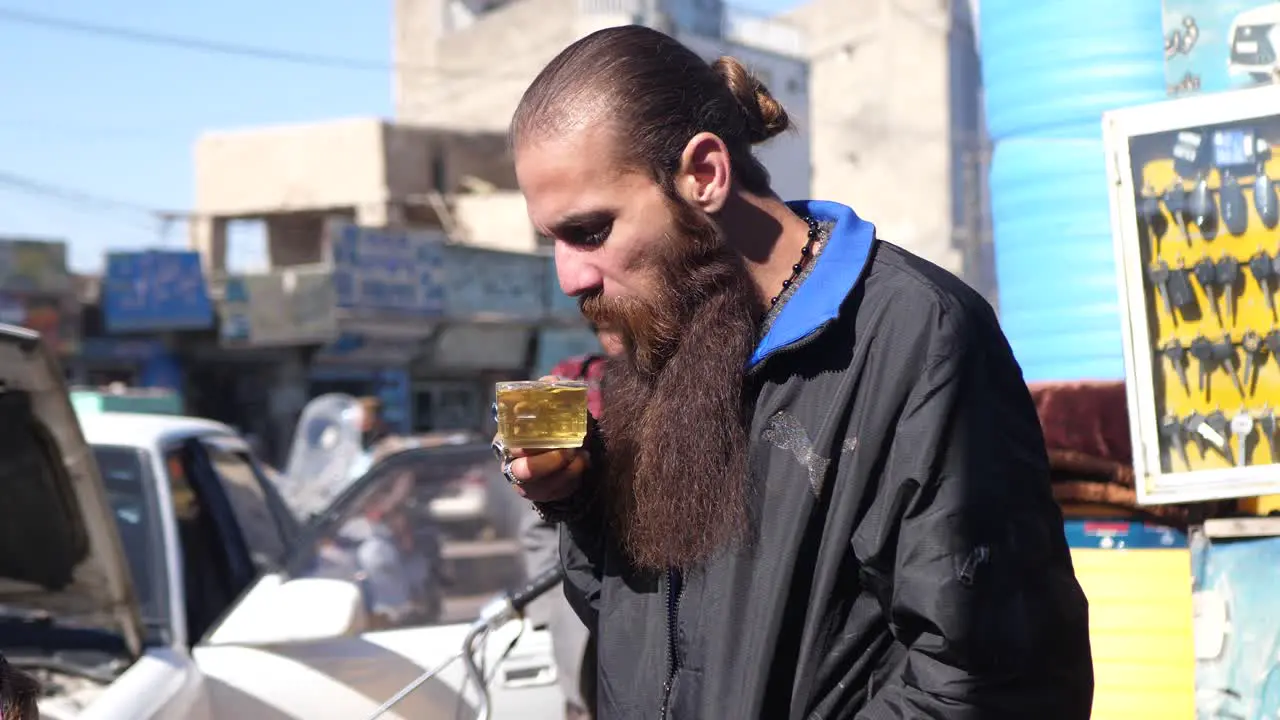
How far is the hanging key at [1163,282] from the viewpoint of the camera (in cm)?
280

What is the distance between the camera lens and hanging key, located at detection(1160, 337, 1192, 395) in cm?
279

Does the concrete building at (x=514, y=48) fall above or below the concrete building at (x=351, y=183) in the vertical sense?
above

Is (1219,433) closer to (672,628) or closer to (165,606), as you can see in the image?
(672,628)

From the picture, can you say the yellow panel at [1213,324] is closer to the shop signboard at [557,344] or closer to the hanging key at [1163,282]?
the hanging key at [1163,282]

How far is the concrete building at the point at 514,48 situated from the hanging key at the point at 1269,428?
28.8 m

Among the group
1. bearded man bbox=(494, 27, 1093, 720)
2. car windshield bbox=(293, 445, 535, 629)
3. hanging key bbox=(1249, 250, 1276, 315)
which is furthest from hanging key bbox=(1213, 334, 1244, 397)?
car windshield bbox=(293, 445, 535, 629)

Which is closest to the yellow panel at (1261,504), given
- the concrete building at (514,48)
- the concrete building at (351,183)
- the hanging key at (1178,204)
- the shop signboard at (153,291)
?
the hanging key at (1178,204)

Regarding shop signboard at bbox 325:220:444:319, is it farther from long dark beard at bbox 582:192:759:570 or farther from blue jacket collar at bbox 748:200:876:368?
blue jacket collar at bbox 748:200:876:368

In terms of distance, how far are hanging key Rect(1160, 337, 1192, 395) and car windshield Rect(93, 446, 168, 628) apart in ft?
9.94

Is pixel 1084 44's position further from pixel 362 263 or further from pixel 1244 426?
pixel 362 263

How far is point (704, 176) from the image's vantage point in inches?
72.9

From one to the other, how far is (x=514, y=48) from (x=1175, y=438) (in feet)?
110

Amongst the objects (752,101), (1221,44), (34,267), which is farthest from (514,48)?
(752,101)

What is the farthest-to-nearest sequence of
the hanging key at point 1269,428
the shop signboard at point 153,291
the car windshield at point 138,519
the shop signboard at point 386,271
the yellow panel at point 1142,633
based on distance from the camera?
1. the shop signboard at point 386,271
2. the shop signboard at point 153,291
3. the car windshield at point 138,519
4. the yellow panel at point 1142,633
5. the hanging key at point 1269,428
